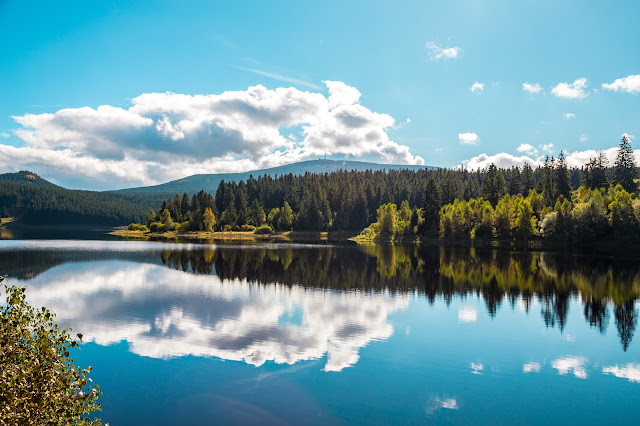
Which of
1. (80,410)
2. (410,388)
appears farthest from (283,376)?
(80,410)

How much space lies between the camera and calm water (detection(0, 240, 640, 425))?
58.3 ft

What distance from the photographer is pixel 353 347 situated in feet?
84.6

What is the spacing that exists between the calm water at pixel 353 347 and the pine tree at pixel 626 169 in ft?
317

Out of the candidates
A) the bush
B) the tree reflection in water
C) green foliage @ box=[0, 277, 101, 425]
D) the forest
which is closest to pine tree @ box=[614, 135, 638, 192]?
the forest

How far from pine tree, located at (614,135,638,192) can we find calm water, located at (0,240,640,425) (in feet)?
317

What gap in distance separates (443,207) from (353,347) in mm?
A: 119757

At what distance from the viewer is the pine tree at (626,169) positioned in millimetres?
129625

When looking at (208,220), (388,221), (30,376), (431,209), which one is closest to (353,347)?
(30,376)

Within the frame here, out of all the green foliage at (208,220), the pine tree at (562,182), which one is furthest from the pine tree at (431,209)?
the green foliage at (208,220)

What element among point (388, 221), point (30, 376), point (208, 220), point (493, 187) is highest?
point (493, 187)

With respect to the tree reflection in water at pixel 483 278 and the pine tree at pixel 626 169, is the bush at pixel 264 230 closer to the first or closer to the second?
the tree reflection in water at pixel 483 278

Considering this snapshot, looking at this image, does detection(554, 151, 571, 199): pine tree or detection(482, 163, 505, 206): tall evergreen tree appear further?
detection(482, 163, 505, 206): tall evergreen tree

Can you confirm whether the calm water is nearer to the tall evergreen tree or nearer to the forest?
the forest

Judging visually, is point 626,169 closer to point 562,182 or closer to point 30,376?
point 562,182
